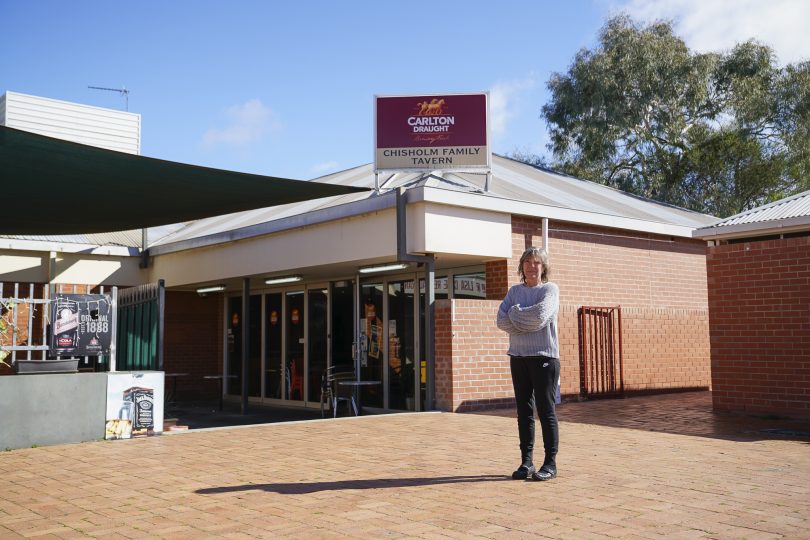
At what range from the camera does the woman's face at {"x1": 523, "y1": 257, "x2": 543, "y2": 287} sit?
576 cm

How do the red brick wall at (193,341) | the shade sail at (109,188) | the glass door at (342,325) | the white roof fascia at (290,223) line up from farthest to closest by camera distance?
the red brick wall at (193,341)
the glass door at (342,325)
the white roof fascia at (290,223)
the shade sail at (109,188)

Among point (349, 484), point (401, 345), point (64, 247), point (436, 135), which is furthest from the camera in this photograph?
point (64, 247)

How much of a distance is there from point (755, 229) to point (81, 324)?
8799 mm

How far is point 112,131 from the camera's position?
18.7 m

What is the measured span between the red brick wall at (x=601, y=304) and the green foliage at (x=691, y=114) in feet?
57.9

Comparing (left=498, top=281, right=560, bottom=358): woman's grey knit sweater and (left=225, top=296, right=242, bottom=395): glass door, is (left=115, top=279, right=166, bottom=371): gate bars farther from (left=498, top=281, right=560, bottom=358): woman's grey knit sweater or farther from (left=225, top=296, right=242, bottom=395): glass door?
(left=225, top=296, right=242, bottom=395): glass door

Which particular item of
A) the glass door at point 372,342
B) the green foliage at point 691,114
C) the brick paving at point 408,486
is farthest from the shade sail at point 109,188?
the green foliage at point 691,114

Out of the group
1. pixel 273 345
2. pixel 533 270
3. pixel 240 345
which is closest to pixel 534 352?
pixel 533 270

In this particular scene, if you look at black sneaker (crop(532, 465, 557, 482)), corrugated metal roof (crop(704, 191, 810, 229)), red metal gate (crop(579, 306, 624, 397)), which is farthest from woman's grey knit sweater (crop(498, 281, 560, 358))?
red metal gate (crop(579, 306, 624, 397))

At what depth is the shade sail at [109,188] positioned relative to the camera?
259 inches

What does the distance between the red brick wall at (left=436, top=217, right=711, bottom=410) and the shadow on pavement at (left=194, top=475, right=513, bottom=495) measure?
4.92 m

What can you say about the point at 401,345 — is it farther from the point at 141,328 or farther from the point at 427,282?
the point at 141,328

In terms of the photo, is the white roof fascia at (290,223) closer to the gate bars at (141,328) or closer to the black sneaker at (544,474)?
the gate bars at (141,328)

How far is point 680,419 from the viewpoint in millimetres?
9656
